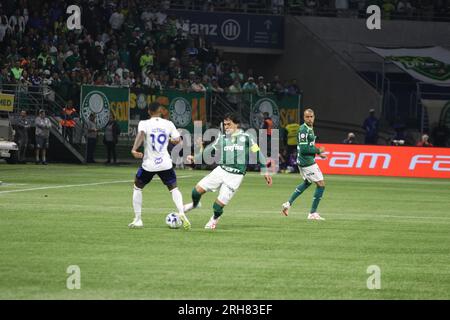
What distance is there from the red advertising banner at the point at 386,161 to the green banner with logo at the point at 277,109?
3842 mm

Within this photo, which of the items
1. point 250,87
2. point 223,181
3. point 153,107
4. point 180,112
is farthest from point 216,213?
point 250,87

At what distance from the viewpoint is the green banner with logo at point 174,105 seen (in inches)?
1742

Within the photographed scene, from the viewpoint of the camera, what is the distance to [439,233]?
66.7 ft

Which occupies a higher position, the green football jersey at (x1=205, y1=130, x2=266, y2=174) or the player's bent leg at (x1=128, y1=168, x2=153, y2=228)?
the green football jersey at (x1=205, y1=130, x2=266, y2=174)

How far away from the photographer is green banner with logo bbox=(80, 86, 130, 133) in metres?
43.8

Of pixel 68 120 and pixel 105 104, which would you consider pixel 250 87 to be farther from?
pixel 68 120

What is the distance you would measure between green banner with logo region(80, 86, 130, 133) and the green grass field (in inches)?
A: 546

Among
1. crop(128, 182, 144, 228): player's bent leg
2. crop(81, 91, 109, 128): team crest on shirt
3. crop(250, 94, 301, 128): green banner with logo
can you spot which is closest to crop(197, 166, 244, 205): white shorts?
crop(128, 182, 144, 228): player's bent leg

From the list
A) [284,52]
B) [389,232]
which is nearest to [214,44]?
[284,52]

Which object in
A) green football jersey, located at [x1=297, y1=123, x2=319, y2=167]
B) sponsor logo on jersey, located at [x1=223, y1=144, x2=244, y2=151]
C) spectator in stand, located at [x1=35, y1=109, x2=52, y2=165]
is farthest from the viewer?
spectator in stand, located at [x1=35, y1=109, x2=52, y2=165]

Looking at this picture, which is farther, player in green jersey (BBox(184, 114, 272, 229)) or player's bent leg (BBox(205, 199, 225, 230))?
player in green jersey (BBox(184, 114, 272, 229))

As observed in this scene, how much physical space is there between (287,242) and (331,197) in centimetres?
1275

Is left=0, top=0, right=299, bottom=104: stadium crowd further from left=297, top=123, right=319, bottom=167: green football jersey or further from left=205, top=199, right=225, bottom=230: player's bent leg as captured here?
left=205, top=199, right=225, bottom=230: player's bent leg

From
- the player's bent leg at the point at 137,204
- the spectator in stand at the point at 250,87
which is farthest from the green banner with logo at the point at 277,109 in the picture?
the player's bent leg at the point at 137,204
